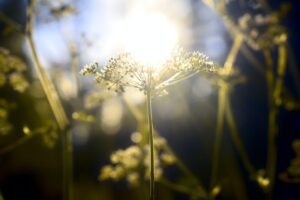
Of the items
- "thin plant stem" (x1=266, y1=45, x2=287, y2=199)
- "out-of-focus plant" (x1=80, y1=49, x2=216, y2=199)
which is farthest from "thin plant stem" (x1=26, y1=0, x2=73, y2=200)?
"thin plant stem" (x1=266, y1=45, x2=287, y2=199)

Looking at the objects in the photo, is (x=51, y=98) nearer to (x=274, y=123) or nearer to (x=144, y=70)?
(x=144, y=70)

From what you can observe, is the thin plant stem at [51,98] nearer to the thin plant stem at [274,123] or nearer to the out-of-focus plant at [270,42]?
the out-of-focus plant at [270,42]

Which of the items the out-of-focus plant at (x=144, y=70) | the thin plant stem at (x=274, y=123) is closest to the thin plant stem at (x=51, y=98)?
the out-of-focus plant at (x=144, y=70)

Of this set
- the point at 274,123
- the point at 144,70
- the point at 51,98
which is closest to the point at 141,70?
the point at 144,70

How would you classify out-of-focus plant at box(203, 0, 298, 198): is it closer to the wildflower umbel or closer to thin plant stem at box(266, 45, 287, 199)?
thin plant stem at box(266, 45, 287, 199)

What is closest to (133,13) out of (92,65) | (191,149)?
(92,65)

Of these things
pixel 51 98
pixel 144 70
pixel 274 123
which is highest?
pixel 51 98

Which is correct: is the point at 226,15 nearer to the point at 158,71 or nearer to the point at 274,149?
the point at 274,149

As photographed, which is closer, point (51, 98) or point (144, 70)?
point (144, 70)
